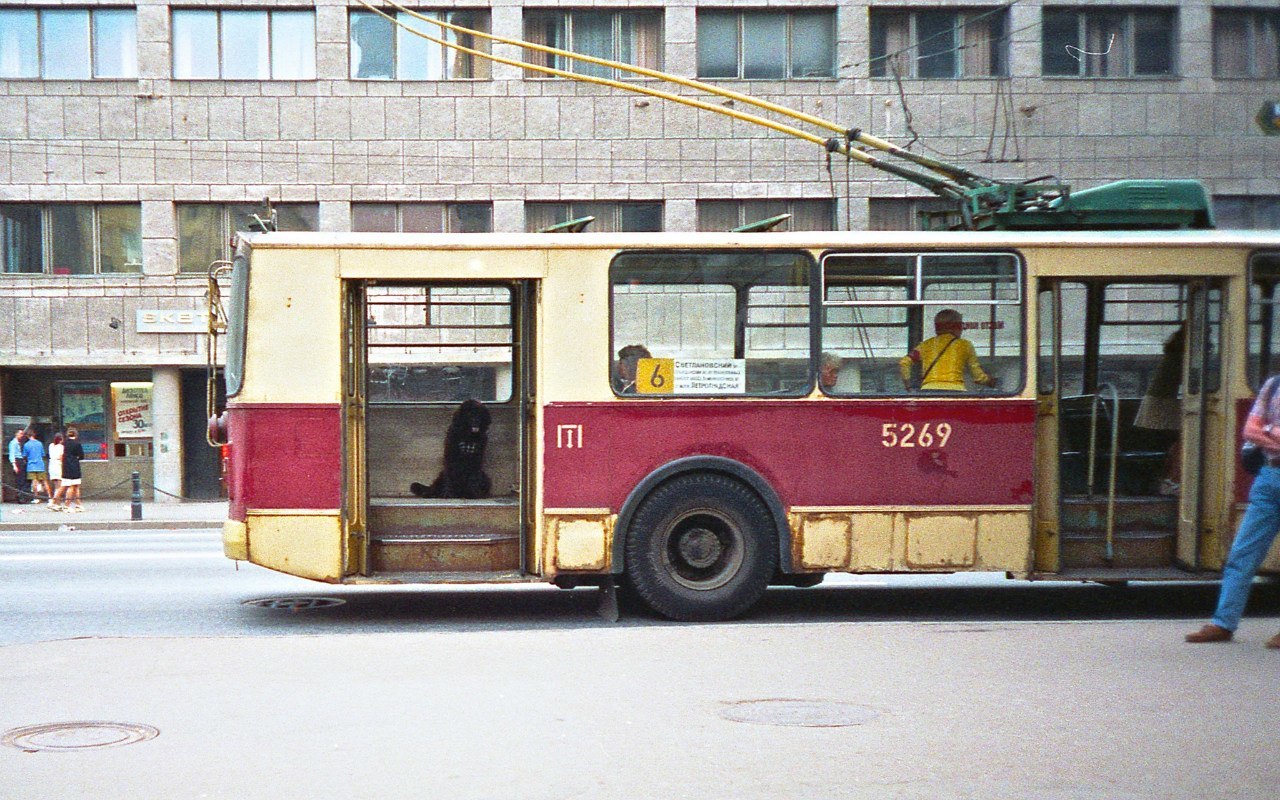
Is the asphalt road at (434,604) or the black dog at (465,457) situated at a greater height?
the black dog at (465,457)

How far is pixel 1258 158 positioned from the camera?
88.3ft

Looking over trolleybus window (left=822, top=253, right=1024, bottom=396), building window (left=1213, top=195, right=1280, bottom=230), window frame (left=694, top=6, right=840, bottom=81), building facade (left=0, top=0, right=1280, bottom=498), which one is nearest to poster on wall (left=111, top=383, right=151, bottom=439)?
building facade (left=0, top=0, right=1280, bottom=498)

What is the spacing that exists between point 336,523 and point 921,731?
4.95 meters

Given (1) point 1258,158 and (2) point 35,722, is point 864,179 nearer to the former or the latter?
(1) point 1258,158

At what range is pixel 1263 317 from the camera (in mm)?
9969

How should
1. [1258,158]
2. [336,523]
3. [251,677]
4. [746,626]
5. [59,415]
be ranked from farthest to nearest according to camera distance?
[59,415] < [1258,158] < [336,523] < [746,626] < [251,677]

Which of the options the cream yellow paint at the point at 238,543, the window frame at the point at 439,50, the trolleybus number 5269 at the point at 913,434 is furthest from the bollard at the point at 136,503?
the trolleybus number 5269 at the point at 913,434

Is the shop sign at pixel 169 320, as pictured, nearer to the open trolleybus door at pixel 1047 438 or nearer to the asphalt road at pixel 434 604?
the asphalt road at pixel 434 604

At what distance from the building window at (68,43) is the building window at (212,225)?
3219 millimetres

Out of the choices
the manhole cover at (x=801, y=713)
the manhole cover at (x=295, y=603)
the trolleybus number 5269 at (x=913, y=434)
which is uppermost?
the trolleybus number 5269 at (x=913, y=434)

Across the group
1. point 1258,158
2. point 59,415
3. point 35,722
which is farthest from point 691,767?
point 59,415

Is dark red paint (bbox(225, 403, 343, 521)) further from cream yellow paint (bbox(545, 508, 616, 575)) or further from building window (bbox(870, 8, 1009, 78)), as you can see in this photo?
building window (bbox(870, 8, 1009, 78))

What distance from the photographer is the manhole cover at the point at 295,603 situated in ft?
35.8

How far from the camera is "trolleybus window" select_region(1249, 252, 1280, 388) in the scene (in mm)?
9953
